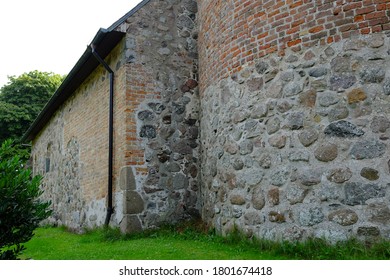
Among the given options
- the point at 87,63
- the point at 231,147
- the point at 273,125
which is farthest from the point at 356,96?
the point at 87,63

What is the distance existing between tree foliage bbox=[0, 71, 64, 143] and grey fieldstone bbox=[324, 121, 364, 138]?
21880 mm

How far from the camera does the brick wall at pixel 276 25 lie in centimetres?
505

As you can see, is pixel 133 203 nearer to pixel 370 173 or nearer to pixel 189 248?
pixel 189 248

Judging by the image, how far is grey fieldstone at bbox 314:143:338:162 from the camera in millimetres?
4980

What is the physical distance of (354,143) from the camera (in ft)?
15.9

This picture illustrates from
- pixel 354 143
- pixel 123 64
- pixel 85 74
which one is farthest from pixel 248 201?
pixel 85 74

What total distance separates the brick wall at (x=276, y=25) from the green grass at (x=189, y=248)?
2.67 meters

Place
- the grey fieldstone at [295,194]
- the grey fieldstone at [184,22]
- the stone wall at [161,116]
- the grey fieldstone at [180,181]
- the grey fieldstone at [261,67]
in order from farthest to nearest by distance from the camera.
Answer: the grey fieldstone at [184,22], the grey fieldstone at [180,181], the stone wall at [161,116], the grey fieldstone at [261,67], the grey fieldstone at [295,194]

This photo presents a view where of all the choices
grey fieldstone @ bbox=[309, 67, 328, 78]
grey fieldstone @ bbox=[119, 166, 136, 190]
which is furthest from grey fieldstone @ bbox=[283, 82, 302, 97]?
grey fieldstone @ bbox=[119, 166, 136, 190]

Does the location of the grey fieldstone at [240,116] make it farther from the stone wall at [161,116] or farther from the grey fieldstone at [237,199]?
the stone wall at [161,116]

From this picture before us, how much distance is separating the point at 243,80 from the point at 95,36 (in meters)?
3.41

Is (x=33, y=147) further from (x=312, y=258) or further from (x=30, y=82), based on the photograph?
(x=312, y=258)

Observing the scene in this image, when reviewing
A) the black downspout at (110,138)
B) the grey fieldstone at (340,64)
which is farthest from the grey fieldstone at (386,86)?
the black downspout at (110,138)

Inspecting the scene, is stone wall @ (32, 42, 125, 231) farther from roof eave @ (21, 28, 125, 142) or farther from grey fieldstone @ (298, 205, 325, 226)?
grey fieldstone @ (298, 205, 325, 226)
